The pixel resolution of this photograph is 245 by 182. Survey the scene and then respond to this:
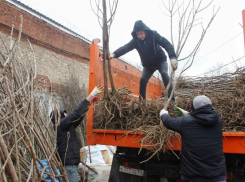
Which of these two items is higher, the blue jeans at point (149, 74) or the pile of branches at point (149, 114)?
the blue jeans at point (149, 74)

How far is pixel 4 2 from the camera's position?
265 inches

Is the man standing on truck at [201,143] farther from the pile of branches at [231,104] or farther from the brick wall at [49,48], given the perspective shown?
the brick wall at [49,48]

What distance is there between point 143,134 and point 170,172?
0.62 m

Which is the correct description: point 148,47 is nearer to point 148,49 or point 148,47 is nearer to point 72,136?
point 148,49

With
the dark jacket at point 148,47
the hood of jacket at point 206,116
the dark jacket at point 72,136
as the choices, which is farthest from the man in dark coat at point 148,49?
the hood of jacket at point 206,116

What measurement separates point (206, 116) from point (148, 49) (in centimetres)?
176

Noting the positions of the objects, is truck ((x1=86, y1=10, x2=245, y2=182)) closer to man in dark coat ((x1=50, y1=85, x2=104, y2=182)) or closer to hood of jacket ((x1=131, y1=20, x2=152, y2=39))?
man in dark coat ((x1=50, y1=85, x2=104, y2=182))

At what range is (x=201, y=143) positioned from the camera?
207cm

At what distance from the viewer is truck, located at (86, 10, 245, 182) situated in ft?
7.18

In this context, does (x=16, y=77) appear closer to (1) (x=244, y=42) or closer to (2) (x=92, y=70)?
(2) (x=92, y=70)

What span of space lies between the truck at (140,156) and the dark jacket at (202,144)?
153mm

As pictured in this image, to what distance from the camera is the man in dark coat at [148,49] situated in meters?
3.43

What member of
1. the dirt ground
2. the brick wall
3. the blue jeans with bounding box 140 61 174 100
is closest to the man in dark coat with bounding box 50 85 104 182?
the blue jeans with bounding box 140 61 174 100

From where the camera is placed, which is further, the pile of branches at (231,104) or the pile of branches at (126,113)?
the pile of branches at (126,113)
